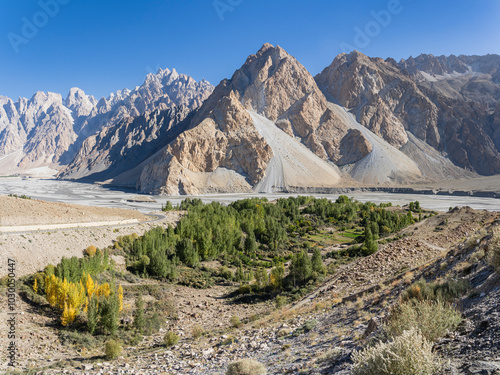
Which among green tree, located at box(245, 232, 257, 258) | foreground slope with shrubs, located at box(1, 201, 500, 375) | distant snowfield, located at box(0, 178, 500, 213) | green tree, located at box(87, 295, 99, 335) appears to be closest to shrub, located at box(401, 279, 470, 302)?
foreground slope with shrubs, located at box(1, 201, 500, 375)

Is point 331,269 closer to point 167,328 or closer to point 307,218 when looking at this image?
point 167,328

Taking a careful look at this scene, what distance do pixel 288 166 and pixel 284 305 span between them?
105907mm

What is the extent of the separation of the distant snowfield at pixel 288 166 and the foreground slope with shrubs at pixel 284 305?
72.4 metres

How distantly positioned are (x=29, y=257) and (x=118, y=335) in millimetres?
11630

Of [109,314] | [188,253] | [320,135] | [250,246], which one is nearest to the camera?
[109,314]

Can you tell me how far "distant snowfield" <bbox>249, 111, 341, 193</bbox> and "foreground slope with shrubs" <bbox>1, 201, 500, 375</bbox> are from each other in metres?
72.4

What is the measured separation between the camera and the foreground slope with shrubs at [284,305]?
614 centimetres

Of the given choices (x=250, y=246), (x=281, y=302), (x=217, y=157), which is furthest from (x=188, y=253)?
(x=217, y=157)

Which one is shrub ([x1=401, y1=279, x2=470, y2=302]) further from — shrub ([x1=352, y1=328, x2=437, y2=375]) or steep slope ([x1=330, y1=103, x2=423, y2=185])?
steep slope ([x1=330, y1=103, x2=423, y2=185])

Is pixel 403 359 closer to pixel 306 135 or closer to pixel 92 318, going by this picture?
pixel 92 318

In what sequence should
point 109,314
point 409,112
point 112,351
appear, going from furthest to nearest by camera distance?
point 409,112, point 109,314, point 112,351

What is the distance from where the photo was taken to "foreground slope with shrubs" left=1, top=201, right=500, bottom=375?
6137 millimetres

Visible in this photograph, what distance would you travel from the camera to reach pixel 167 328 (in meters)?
20.1

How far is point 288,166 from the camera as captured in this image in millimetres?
125250
